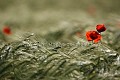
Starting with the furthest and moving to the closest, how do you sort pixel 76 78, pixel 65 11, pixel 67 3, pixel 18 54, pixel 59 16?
pixel 67 3 → pixel 65 11 → pixel 59 16 → pixel 18 54 → pixel 76 78

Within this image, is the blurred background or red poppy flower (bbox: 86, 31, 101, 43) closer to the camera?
red poppy flower (bbox: 86, 31, 101, 43)

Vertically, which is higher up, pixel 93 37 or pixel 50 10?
pixel 50 10

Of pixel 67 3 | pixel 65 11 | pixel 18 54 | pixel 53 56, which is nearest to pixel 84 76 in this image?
pixel 53 56

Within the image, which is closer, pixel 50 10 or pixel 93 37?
pixel 93 37

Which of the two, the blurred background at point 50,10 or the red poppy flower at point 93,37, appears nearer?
the red poppy flower at point 93,37

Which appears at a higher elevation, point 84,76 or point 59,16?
point 59,16

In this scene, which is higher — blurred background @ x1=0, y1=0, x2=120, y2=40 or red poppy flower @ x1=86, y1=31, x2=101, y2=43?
blurred background @ x1=0, y1=0, x2=120, y2=40

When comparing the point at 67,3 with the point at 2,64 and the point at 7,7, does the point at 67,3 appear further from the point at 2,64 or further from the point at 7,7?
the point at 2,64

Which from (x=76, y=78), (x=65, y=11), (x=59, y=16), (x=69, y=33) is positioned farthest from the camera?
(x=65, y=11)

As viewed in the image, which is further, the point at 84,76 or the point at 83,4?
the point at 83,4

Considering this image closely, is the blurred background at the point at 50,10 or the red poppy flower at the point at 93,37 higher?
the blurred background at the point at 50,10

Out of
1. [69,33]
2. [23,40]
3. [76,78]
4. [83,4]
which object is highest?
[83,4]
